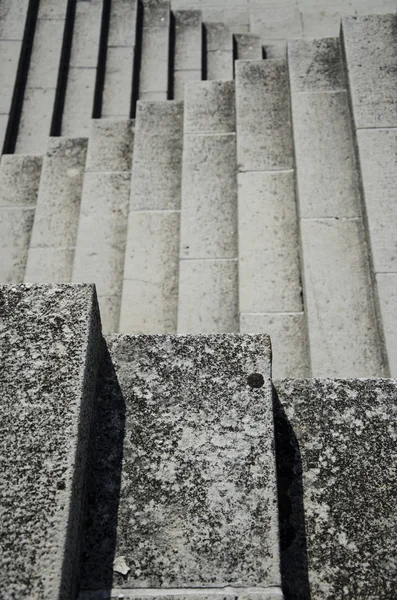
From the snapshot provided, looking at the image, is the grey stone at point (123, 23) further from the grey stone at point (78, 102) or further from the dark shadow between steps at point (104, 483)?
the dark shadow between steps at point (104, 483)

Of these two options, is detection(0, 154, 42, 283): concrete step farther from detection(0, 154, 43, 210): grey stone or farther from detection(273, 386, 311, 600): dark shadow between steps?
detection(273, 386, 311, 600): dark shadow between steps

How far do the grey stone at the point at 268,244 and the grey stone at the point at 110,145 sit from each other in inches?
Result: 41.9

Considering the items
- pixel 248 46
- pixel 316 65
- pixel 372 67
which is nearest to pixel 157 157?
pixel 316 65

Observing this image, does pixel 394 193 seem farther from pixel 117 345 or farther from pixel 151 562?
pixel 151 562

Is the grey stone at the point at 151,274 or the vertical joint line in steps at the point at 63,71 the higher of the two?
the vertical joint line in steps at the point at 63,71

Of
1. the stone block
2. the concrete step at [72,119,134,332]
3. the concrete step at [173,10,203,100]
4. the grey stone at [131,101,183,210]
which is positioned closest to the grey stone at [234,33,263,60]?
the concrete step at [173,10,203,100]

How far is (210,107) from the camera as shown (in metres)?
4.47

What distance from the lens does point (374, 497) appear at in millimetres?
1800

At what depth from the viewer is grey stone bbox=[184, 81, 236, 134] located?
14.3ft

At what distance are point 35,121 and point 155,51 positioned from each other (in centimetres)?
→ 147

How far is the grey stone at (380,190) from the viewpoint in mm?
3238

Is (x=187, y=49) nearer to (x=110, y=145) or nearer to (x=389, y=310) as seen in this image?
(x=110, y=145)

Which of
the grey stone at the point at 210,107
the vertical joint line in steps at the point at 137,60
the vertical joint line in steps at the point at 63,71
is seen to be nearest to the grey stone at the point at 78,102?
the vertical joint line in steps at the point at 63,71

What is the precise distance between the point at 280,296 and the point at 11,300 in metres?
1.96
